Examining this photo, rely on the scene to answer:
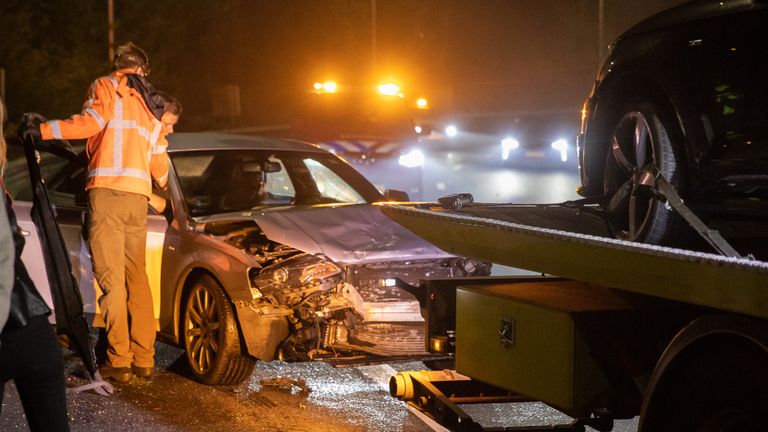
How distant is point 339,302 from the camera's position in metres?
6.55

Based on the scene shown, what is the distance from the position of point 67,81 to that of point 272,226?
996 inches

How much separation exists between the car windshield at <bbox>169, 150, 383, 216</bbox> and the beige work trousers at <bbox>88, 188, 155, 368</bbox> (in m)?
0.76

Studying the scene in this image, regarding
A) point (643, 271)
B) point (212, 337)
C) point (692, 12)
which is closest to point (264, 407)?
point (212, 337)

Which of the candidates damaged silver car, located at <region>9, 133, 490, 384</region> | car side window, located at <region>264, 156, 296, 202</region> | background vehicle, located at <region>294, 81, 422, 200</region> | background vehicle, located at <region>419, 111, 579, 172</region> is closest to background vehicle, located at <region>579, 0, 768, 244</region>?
damaged silver car, located at <region>9, 133, 490, 384</region>

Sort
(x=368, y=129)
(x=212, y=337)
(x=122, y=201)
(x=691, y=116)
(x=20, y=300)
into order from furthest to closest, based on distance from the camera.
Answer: (x=368, y=129) → (x=122, y=201) → (x=212, y=337) → (x=691, y=116) → (x=20, y=300)

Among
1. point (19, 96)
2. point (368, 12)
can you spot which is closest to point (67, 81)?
point (19, 96)

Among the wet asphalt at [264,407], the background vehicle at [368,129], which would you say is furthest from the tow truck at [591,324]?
the background vehicle at [368,129]

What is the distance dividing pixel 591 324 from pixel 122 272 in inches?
141

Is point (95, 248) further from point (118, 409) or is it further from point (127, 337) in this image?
point (118, 409)

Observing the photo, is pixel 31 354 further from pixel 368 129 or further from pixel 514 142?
pixel 514 142

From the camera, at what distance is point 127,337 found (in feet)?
22.9

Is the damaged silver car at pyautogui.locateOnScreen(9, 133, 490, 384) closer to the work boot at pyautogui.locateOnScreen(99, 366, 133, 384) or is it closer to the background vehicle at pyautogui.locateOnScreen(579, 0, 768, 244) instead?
the work boot at pyautogui.locateOnScreen(99, 366, 133, 384)

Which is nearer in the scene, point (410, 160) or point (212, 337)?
point (212, 337)

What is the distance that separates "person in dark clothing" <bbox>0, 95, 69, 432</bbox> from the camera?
351 cm
